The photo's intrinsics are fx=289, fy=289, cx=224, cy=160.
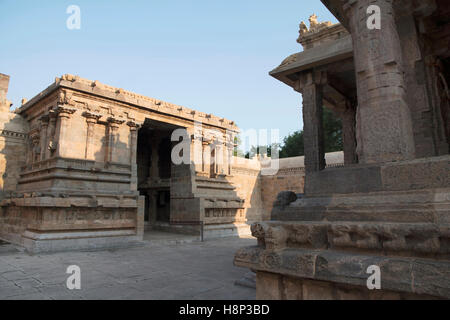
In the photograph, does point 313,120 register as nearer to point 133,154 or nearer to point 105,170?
point 105,170

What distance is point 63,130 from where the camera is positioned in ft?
33.6

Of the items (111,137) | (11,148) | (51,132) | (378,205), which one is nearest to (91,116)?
(111,137)

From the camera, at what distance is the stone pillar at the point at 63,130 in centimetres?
1015

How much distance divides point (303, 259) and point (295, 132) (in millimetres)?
31064

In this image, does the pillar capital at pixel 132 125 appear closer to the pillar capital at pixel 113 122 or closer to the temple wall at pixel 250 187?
the pillar capital at pixel 113 122

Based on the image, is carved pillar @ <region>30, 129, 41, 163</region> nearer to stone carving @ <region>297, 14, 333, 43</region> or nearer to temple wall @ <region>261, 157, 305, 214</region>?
stone carving @ <region>297, 14, 333, 43</region>

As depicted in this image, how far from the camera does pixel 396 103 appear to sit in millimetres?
2936

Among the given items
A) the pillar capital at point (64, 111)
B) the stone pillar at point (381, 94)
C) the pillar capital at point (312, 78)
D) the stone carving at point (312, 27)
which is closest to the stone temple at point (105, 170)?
the pillar capital at point (64, 111)

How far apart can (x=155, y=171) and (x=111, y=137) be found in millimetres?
4837

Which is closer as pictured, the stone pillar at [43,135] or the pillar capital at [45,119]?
the pillar capital at [45,119]

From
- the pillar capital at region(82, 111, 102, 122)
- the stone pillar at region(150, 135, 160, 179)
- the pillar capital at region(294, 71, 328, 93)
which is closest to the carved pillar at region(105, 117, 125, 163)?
the pillar capital at region(82, 111, 102, 122)

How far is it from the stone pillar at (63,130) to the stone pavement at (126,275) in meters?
3.50
